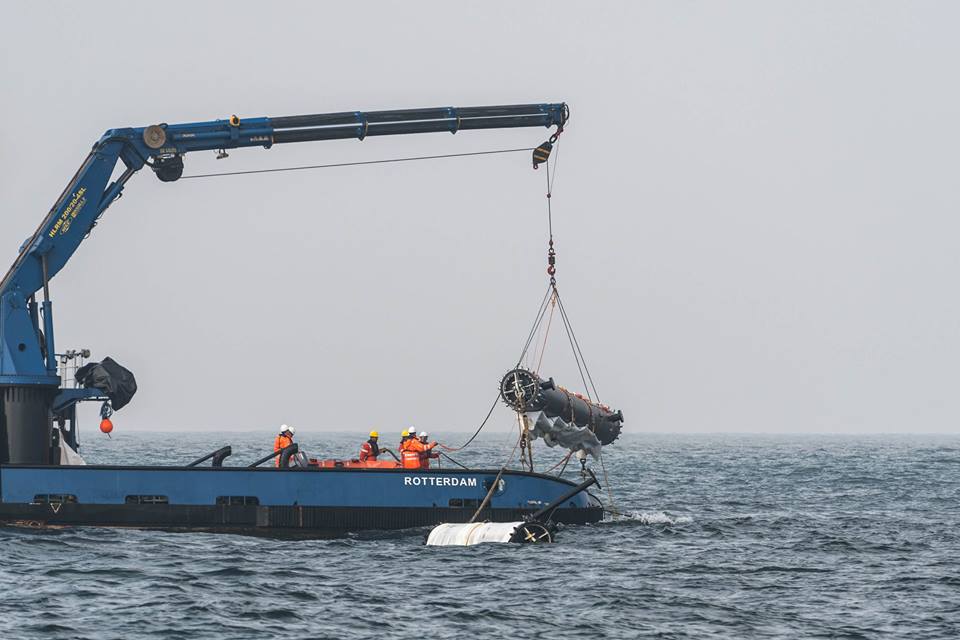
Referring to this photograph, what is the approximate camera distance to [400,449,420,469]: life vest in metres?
28.6

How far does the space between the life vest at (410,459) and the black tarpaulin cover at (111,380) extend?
7.04 m

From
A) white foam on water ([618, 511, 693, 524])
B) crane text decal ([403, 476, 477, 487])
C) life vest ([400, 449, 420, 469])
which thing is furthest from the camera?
white foam on water ([618, 511, 693, 524])

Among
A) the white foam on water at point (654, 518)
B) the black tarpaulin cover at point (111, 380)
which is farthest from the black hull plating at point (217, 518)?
the white foam on water at point (654, 518)

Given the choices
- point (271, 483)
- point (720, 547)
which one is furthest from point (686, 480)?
point (271, 483)

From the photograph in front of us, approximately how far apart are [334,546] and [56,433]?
25.6 ft

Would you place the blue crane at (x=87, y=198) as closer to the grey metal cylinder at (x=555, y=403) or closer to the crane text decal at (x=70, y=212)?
the crane text decal at (x=70, y=212)

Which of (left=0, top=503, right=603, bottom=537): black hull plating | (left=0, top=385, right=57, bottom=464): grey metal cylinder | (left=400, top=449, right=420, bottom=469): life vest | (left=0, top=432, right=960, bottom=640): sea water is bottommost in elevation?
(left=0, top=432, right=960, bottom=640): sea water

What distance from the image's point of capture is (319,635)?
1842cm

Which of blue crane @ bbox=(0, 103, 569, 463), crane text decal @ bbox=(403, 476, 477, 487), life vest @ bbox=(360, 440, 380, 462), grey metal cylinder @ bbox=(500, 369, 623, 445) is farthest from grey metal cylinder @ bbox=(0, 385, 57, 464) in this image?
grey metal cylinder @ bbox=(500, 369, 623, 445)

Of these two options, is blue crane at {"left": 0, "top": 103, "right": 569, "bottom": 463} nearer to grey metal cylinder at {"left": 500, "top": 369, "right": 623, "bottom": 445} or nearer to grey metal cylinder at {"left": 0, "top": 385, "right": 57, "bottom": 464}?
grey metal cylinder at {"left": 0, "top": 385, "right": 57, "bottom": 464}

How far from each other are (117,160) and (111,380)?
5.36 m

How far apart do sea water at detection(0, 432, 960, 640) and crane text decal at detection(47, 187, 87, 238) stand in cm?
710

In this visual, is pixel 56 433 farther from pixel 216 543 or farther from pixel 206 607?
pixel 206 607


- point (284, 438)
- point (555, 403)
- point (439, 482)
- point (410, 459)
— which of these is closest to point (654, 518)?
point (555, 403)
